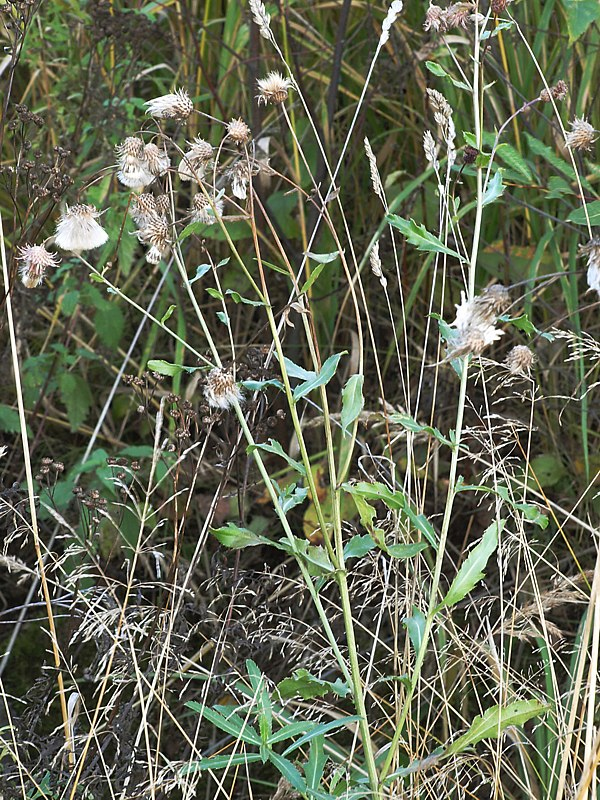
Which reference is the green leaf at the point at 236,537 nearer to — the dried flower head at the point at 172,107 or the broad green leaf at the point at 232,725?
the broad green leaf at the point at 232,725

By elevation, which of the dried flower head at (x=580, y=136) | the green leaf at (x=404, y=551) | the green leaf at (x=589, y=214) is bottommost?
the green leaf at (x=404, y=551)

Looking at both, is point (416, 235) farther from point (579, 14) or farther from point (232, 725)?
point (579, 14)

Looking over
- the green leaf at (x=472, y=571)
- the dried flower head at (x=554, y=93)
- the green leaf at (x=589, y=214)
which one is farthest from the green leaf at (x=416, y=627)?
the green leaf at (x=589, y=214)

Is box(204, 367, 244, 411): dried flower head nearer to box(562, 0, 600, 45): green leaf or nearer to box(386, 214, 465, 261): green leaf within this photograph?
box(386, 214, 465, 261): green leaf

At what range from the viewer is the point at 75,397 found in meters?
2.26

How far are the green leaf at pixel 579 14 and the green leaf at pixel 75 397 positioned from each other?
1.35m

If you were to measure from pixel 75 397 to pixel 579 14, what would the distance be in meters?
1.42

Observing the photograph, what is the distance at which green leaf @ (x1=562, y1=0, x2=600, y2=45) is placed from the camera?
164 cm

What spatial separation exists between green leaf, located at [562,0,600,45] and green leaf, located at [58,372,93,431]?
→ 1353 millimetres

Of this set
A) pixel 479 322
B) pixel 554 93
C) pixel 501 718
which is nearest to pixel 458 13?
pixel 554 93

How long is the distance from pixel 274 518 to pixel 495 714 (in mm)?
1025

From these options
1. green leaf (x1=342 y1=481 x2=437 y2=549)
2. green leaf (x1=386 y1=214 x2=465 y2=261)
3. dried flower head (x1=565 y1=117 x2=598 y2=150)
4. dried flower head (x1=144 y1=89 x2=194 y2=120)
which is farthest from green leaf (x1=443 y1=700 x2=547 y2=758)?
dried flower head (x1=144 y1=89 x2=194 y2=120)

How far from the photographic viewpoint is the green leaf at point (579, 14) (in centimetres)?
164

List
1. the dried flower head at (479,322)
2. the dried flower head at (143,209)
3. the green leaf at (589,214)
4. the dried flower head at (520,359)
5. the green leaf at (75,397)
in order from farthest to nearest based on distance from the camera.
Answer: the green leaf at (75,397)
the green leaf at (589,214)
the dried flower head at (143,209)
the dried flower head at (520,359)
the dried flower head at (479,322)
